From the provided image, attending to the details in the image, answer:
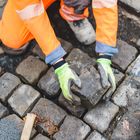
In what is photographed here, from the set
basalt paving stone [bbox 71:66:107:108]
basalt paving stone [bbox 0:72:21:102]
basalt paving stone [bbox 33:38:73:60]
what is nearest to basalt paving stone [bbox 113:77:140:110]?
basalt paving stone [bbox 71:66:107:108]

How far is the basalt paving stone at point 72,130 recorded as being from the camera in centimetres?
304

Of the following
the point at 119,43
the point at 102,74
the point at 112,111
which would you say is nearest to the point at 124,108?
the point at 112,111

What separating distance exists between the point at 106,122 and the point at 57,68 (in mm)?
582

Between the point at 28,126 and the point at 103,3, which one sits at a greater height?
the point at 103,3

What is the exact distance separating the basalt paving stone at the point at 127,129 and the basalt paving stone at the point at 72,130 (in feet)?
0.76

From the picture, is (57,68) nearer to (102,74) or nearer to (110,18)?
(102,74)

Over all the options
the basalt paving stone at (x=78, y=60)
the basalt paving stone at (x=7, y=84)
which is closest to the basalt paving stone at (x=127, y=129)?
the basalt paving stone at (x=78, y=60)

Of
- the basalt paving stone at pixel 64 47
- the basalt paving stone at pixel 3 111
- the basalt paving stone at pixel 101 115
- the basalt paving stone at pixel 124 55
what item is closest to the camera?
the basalt paving stone at pixel 101 115

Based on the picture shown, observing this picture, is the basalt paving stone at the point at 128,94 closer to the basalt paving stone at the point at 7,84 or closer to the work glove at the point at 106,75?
the work glove at the point at 106,75

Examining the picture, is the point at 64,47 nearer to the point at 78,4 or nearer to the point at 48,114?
the point at 78,4

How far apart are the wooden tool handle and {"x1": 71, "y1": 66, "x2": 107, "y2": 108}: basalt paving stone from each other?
0.40 metres

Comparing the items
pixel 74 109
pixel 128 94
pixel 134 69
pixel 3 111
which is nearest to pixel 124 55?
pixel 134 69

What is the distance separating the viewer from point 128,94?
3193 mm

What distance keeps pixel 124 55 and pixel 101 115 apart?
0.60m
